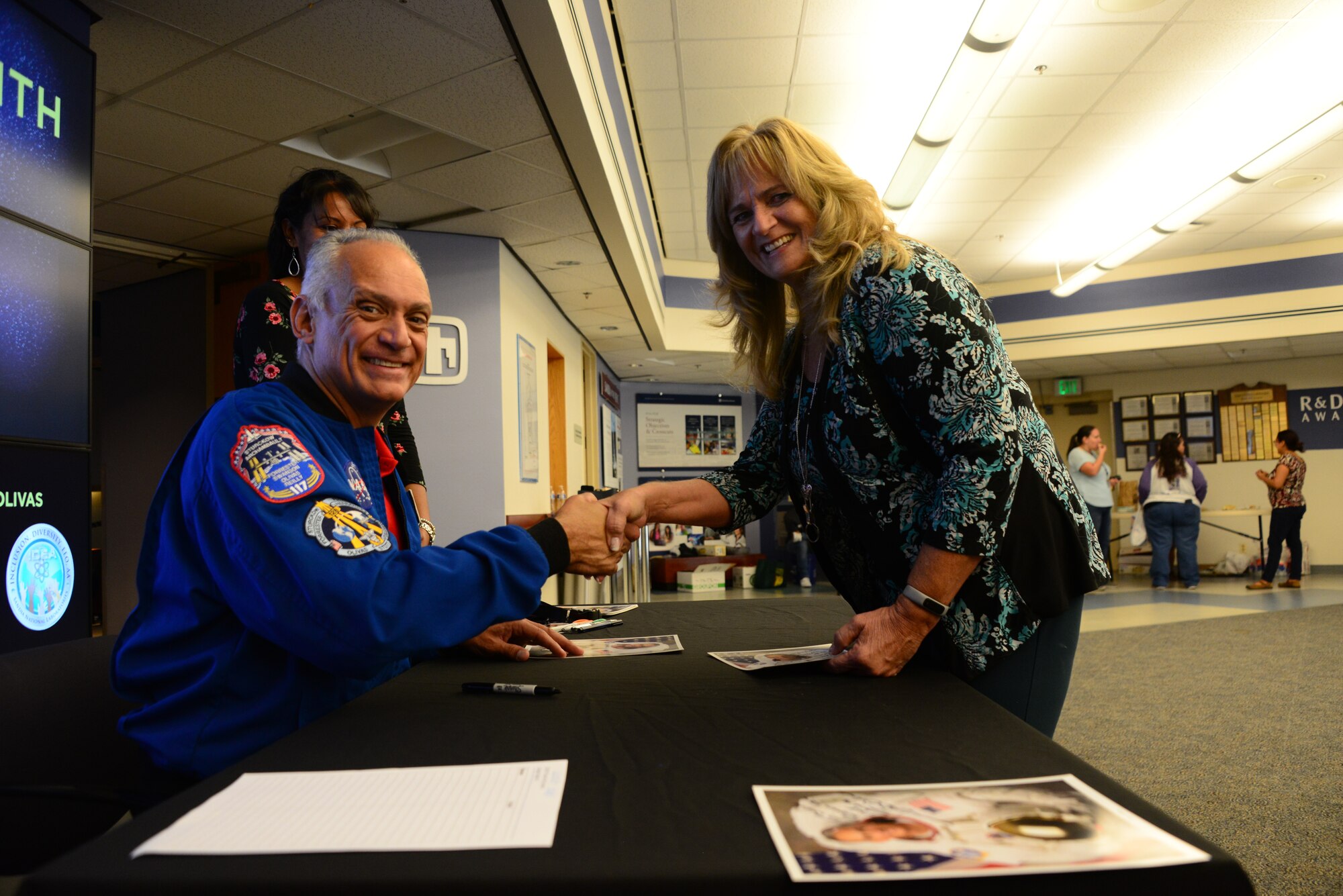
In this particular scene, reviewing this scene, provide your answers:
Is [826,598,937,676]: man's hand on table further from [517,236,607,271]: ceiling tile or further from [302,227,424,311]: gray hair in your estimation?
[517,236,607,271]: ceiling tile

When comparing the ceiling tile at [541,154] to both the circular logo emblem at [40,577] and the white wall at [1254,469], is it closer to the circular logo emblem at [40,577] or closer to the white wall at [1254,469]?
the circular logo emblem at [40,577]

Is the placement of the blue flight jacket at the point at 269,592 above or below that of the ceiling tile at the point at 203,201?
below

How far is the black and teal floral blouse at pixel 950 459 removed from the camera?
1.11 m

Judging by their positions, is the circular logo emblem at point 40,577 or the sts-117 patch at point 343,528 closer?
the sts-117 patch at point 343,528

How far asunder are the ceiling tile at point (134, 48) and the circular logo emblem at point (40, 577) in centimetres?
185

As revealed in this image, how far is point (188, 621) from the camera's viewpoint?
0.99 metres

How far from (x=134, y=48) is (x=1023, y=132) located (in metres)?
5.51

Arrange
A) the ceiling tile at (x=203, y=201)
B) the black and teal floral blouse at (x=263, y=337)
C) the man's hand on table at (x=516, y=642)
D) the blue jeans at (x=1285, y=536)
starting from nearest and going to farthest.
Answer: the man's hand on table at (x=516, y=642), the black and teal floral blouse at (x=263, y=337), the ceiling tile at (x=203, y=201), the blue jeans at (x=1285, y=536)

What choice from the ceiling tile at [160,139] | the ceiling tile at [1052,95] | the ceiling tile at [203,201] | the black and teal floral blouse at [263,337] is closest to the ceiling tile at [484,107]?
the ceiling tile at [160,139]

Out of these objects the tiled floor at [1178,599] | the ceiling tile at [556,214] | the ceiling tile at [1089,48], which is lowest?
the tiled floor at [1178,599]

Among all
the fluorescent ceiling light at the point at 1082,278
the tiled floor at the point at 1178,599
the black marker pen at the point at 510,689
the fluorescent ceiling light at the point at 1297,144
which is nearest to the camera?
the black marker pen at the point at 510,689

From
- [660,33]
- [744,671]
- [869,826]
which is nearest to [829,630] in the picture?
[744,671]

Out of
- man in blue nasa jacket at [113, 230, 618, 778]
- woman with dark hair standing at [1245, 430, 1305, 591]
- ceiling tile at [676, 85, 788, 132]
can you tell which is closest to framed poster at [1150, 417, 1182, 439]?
woman with dark hair standing at [1245, 430, 1305, 591]

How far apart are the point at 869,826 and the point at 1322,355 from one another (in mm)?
12614
